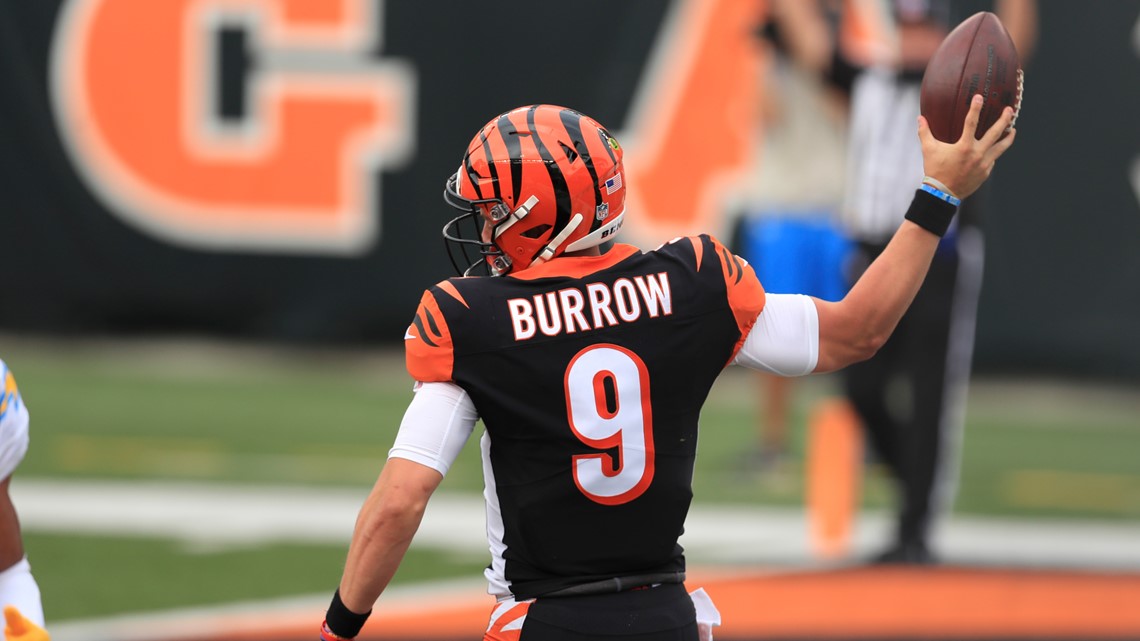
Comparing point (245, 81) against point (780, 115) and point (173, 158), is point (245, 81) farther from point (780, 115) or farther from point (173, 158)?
point (780, 115)

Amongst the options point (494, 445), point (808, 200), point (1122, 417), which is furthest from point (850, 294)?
point (1122, 417)

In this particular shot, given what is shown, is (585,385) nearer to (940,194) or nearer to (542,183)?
(542,183)

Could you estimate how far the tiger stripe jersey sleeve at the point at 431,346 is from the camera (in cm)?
263

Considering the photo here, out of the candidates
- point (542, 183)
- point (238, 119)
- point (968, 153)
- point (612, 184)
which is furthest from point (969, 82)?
point (238, 119)

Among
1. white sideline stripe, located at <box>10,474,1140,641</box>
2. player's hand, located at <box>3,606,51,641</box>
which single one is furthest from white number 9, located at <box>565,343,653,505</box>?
white sideline stripe, located at <box>10,474,1140,641</box>

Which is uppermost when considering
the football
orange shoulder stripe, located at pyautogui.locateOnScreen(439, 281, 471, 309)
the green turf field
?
the football

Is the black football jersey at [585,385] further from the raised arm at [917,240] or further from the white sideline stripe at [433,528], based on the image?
the white sideline stripe at [433,528]

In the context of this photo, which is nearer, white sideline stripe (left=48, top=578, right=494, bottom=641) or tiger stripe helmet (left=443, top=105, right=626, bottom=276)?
tiger stripe helmet (left=443, top=105, right=626, bottom=276)

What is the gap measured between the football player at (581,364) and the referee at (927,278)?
9.89ft

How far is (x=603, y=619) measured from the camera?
2.68 metres

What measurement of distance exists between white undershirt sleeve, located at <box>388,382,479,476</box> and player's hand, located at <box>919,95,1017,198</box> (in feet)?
A: 2.97

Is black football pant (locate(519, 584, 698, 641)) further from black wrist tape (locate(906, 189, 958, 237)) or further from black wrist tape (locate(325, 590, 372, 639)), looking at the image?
black wrist tape (locate(906, 189, 958, 237))

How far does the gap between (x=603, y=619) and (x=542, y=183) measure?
2.47 ft

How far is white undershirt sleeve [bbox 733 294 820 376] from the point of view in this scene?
280 cm
